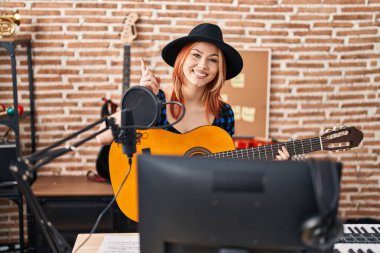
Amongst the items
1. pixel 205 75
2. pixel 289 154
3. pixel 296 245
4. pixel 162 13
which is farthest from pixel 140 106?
pixel 162 13

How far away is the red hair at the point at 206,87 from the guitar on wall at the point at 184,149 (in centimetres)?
15

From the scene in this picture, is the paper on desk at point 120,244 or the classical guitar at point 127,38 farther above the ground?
the classical guitar at point 127,38

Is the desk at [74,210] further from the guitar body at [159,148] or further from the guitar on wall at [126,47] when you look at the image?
the guitar body at [159,148]

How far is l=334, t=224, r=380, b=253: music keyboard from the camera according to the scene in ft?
4.94

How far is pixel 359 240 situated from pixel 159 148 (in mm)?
1064

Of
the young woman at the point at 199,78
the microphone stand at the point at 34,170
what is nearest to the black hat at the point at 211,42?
the young woman at the point at 199,78

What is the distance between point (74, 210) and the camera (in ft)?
10.4

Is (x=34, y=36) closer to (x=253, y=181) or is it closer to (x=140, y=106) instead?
(x=140, y=106)

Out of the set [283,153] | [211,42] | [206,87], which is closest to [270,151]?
[283,153]

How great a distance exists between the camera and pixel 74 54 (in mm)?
3469

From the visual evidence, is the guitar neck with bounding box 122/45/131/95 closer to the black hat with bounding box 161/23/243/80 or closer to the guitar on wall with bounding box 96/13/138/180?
the guitar on wall with bounding box 96/13/138/180

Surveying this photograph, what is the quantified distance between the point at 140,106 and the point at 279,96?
2557 mm

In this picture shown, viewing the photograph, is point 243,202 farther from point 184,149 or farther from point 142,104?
point 184,149

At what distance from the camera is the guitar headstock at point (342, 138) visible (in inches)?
74.0
